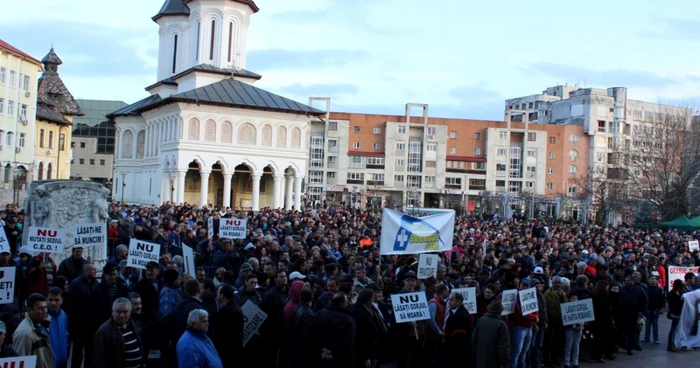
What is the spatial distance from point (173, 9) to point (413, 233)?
183 ft

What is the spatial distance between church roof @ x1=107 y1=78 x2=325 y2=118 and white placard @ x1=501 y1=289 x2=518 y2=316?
1546 inches

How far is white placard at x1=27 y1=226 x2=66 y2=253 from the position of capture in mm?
12523

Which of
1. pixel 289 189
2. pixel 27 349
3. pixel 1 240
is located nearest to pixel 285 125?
pixel 289 189

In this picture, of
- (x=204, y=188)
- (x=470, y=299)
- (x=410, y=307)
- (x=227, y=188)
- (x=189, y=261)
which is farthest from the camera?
(x=227, y=188)

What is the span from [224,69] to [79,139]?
43.4 metres

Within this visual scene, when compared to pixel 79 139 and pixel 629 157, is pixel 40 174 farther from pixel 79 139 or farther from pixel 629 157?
pixel 629 157

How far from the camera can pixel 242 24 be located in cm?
5884

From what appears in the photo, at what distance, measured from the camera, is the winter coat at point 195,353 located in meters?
6.91

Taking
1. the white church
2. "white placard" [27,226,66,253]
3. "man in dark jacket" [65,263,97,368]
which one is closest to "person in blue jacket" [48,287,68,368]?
"man in dark jacket" [65,263,97,368]

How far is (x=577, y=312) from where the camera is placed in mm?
12203

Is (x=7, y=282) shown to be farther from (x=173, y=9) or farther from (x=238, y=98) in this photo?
(x=173, y=9)

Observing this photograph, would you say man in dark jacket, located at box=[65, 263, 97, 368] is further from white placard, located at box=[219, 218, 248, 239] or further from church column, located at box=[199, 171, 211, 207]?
church column, located at box=[199, 171, 211, 207]

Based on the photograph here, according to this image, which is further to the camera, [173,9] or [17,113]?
[173,9]

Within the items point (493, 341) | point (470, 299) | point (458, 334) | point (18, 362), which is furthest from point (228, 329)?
point (470, 299)
